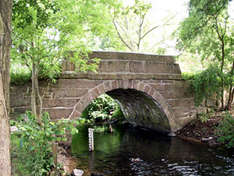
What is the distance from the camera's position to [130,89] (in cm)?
788

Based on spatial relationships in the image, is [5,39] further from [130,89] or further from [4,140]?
[130,89]

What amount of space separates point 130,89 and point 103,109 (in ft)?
20.8

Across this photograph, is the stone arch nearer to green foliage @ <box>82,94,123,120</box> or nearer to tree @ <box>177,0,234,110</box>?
tree @ <box>177,0,234,110</box>

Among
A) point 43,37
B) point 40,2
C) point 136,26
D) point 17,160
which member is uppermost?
point 136,26

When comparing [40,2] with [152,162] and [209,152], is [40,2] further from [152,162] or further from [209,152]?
[209,152]

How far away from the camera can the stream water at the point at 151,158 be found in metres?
5.29

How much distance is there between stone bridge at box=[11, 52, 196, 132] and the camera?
21.0 feet

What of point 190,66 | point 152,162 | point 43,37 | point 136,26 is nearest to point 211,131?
point 152,162

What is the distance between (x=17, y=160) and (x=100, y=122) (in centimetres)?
1034

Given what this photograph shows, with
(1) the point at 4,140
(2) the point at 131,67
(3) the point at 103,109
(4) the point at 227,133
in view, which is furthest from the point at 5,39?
(3) the point at 103,109

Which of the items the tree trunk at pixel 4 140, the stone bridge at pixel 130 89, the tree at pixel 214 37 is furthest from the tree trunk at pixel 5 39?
the tree at pixel 214 37

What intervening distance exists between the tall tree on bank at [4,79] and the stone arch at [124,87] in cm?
444

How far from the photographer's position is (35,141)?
10.3 ft

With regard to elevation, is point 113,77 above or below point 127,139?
above
